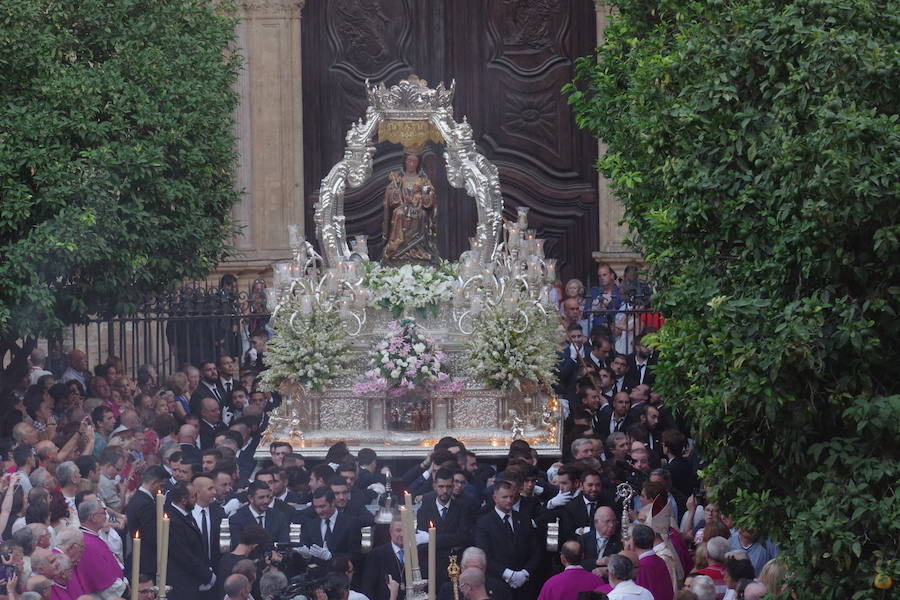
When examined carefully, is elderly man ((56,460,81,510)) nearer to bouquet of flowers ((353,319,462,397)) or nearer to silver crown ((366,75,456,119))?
bouquet of flowers ((353,319,462,397))

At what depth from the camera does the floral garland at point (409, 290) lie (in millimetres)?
16938

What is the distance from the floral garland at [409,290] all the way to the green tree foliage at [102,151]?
1.81m

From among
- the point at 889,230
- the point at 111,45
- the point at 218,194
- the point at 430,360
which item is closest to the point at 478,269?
the point at 430,360

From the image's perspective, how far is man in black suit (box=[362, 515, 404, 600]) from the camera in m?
11.1

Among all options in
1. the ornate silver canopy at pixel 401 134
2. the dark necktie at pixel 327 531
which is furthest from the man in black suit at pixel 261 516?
the ornate silver canopy at pixel 401 134

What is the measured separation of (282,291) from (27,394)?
2.93 meters

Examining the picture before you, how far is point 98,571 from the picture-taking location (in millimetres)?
10742

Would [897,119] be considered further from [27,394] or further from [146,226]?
[27,394]

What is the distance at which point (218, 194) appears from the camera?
17078 millimetres

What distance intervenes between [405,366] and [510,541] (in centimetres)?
470

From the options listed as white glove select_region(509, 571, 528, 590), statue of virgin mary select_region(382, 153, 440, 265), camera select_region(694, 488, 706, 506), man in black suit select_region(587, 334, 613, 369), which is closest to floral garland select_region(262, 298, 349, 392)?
statue of virgin mary select_region(382, 153, 440, 265)

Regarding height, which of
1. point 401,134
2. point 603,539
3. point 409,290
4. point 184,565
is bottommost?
point 184,565

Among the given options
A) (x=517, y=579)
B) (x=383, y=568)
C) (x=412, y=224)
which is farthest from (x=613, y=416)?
(x=383, y=568)

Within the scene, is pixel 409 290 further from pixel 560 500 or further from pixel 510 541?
pixel 510 541
